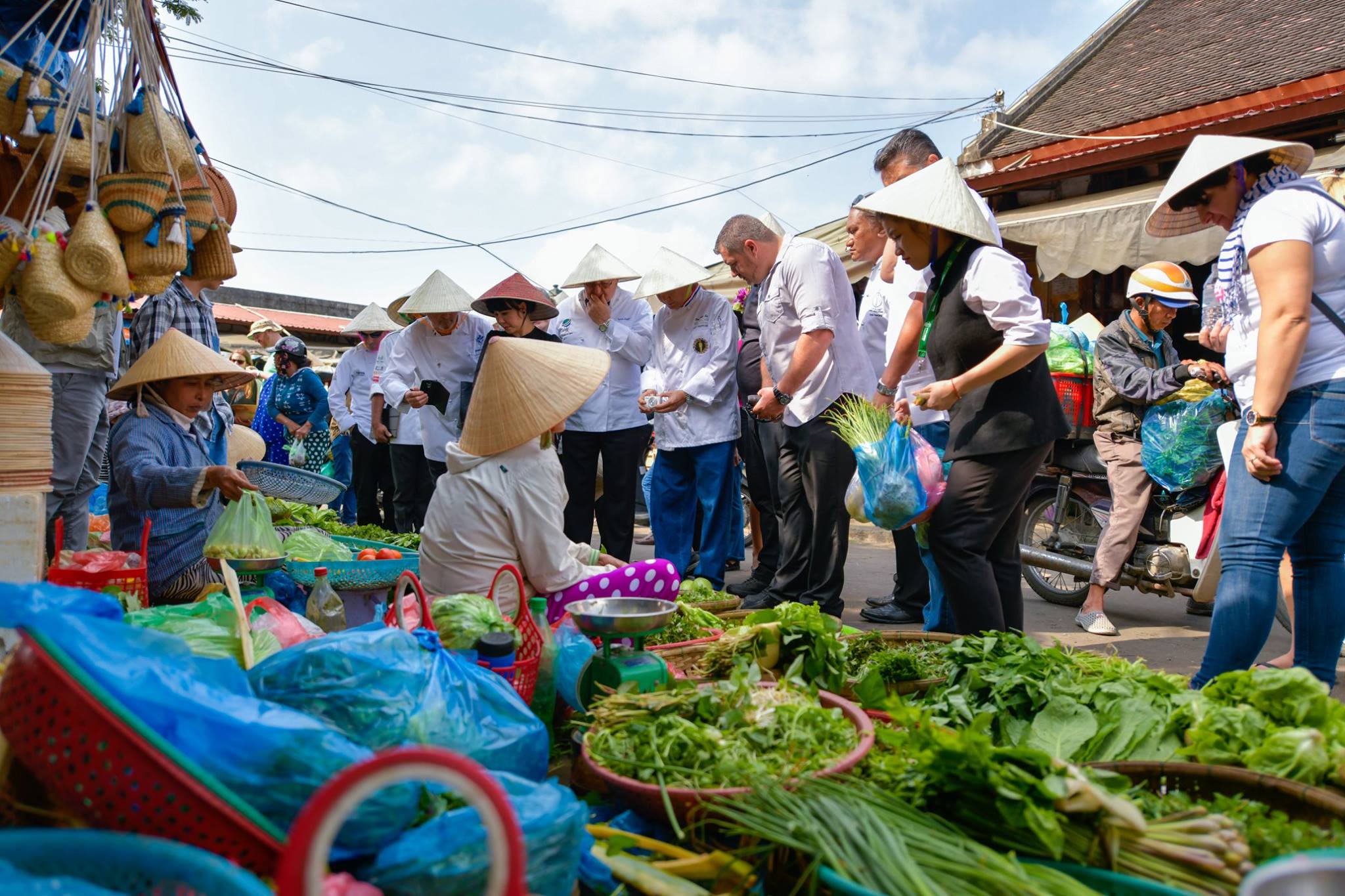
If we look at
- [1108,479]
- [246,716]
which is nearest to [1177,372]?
[1108,479]

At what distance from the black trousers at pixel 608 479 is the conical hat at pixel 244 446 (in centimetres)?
194

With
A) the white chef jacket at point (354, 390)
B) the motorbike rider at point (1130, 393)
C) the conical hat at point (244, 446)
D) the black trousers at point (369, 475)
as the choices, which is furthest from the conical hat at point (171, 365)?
the motorbike rider at point (1130, 393)

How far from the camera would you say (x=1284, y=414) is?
9.44 feet

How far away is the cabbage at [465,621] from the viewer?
2553mm

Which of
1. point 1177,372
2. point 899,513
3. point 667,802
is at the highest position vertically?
point 1177,372

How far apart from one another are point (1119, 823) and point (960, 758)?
10.3 inches

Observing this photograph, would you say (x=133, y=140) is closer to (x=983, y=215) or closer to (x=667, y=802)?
(x=667, y=802)

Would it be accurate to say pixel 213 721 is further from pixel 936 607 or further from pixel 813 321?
pixel 813 321

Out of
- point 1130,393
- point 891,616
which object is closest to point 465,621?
point 891,616

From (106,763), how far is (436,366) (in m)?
5.76

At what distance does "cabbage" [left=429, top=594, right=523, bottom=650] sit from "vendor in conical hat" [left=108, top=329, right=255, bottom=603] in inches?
52.4

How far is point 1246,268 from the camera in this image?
→ 9.73 ft

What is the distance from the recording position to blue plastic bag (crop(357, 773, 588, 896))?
1.37m

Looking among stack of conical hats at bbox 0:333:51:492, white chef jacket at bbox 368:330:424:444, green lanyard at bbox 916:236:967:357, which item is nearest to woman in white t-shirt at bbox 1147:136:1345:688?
green lanyard at bbox 916:236:967:357
